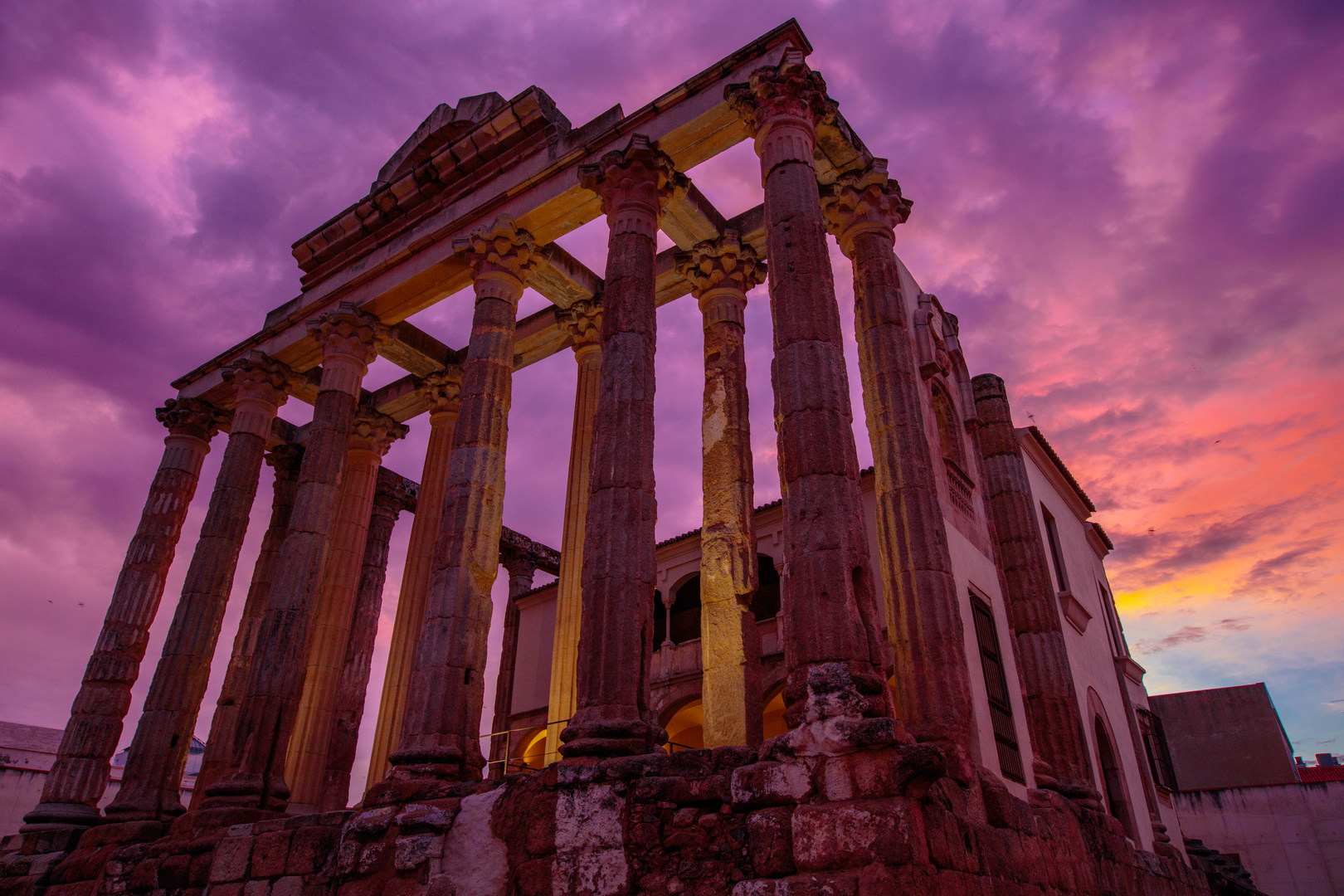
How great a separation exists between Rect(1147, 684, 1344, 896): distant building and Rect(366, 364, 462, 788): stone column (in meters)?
18.2

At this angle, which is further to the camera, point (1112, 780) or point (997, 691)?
point (1112, 780)

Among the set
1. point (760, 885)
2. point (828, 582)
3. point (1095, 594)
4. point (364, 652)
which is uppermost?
point (1095, 594)

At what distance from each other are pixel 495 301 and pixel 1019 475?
31.4 feet

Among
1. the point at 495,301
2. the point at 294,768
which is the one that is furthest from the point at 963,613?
the point at 294,768

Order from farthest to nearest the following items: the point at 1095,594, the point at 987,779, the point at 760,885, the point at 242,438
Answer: the point at 1095,594, the point at 242,438, the point at 987,779, the point at 760,885

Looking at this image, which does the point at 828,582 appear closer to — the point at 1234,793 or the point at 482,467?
the point at 482,467

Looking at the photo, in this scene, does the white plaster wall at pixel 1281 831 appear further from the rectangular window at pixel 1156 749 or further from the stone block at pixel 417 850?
the stone block at pixel 417 850

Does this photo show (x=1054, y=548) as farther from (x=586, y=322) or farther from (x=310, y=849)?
(x=310, y=849)

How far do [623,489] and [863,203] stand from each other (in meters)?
5.87

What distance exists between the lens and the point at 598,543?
9.66 metres

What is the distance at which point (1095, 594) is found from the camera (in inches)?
810

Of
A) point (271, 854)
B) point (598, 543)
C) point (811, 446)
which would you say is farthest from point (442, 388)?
point (811, 446)

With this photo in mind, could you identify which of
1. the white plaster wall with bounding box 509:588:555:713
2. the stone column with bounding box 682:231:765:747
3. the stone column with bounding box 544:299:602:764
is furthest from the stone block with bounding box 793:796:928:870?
the white plaster wall with bounding box 509:588:555:713

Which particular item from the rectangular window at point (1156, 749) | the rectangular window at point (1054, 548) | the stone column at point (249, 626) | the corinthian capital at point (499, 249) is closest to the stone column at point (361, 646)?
the stone column at point (249, 626)
